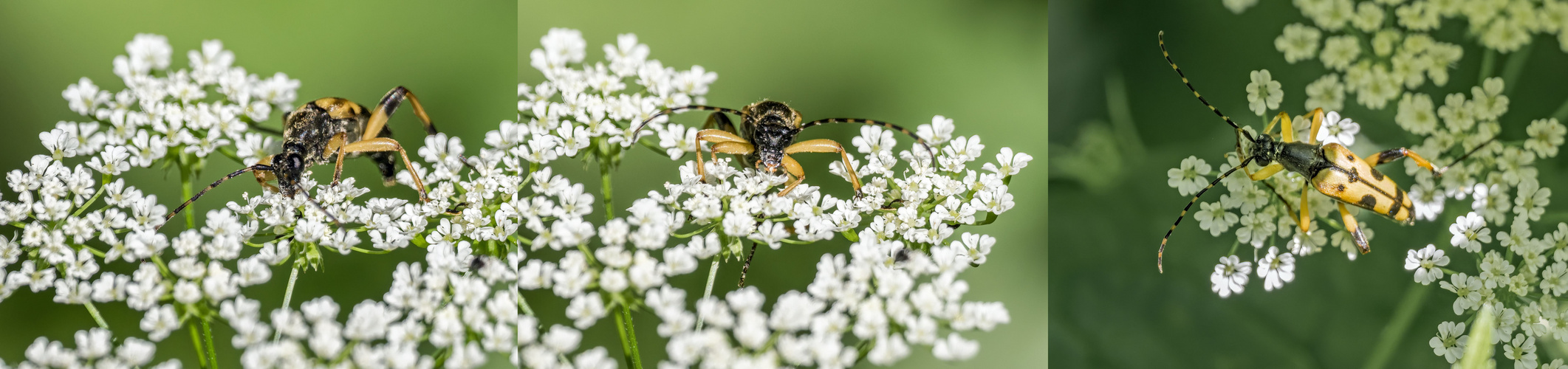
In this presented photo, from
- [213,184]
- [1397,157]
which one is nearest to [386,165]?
[213,184]

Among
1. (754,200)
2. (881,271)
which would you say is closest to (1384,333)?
(881,271)

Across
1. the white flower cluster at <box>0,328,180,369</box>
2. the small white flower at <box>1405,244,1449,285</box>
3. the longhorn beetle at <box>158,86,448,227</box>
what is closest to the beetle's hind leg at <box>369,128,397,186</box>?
the longhorn beetle at <box>158,86,448,227</box>

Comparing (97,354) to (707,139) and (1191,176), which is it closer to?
(707,139)

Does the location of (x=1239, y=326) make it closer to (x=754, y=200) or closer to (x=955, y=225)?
(x=955, y=225)

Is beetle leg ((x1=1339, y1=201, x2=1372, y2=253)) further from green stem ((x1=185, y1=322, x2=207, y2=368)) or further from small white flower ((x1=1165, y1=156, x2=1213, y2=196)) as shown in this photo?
green stem ((x1=185, y1=322, x2=207, y2=368))

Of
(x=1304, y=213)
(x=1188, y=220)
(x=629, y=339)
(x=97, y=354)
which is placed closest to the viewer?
(x=97, y=354)
